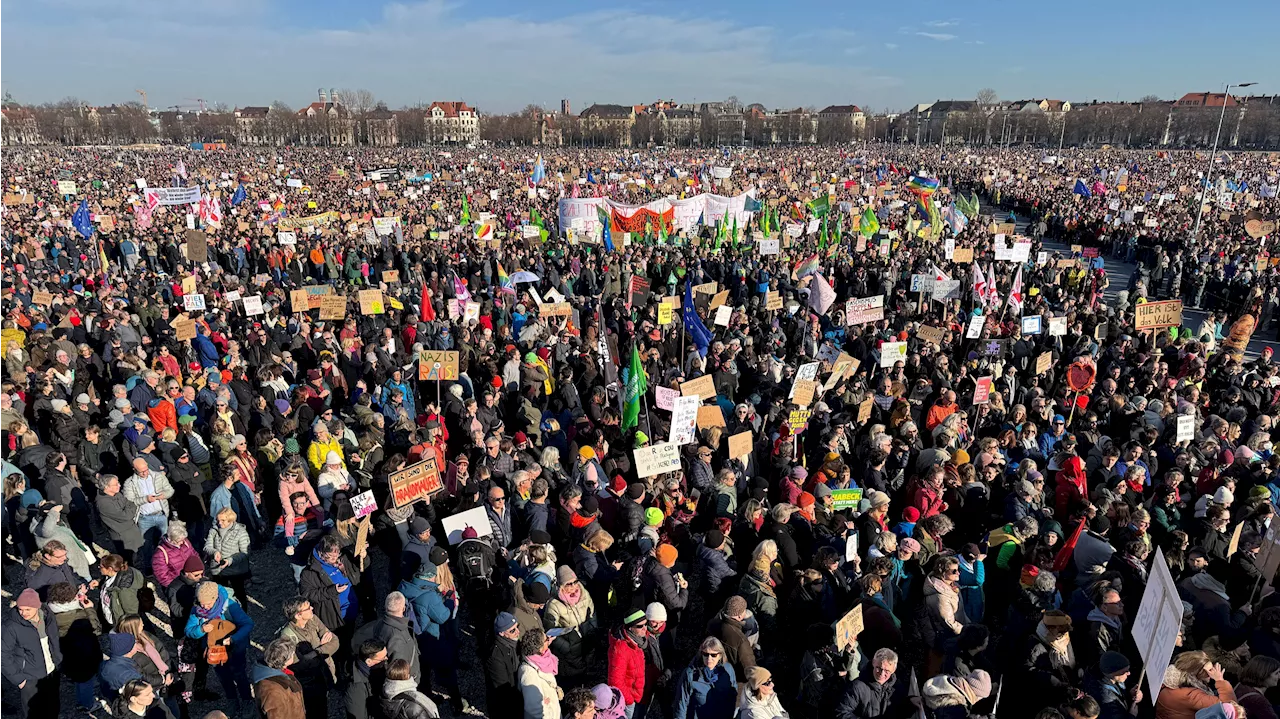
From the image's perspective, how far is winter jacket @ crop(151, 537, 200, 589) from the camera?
5.18 meters

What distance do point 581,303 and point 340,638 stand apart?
10.2 metres

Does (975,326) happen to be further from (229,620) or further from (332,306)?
(229,620)

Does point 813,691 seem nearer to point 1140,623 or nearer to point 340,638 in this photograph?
point 1140,623

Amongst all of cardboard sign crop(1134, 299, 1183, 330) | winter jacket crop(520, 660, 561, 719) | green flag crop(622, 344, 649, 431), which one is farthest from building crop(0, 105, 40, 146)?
winter jacket crop(520, 660, 561, 719)

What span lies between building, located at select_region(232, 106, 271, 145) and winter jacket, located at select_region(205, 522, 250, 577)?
126500 millimetres

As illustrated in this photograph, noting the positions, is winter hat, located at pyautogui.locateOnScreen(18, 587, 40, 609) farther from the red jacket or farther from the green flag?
the green flag

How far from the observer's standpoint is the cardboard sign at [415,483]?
19.7ft

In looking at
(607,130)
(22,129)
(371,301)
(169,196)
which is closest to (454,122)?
(607,130)

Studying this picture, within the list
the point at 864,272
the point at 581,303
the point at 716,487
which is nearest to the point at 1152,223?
the point at 864,272

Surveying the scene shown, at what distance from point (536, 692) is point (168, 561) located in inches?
117

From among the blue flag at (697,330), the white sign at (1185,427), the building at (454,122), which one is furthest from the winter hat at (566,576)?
the building at (454,122)

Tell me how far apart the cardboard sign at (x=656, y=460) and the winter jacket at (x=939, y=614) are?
2623 mm

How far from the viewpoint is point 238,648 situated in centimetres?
498

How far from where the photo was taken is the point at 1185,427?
7926 mm
